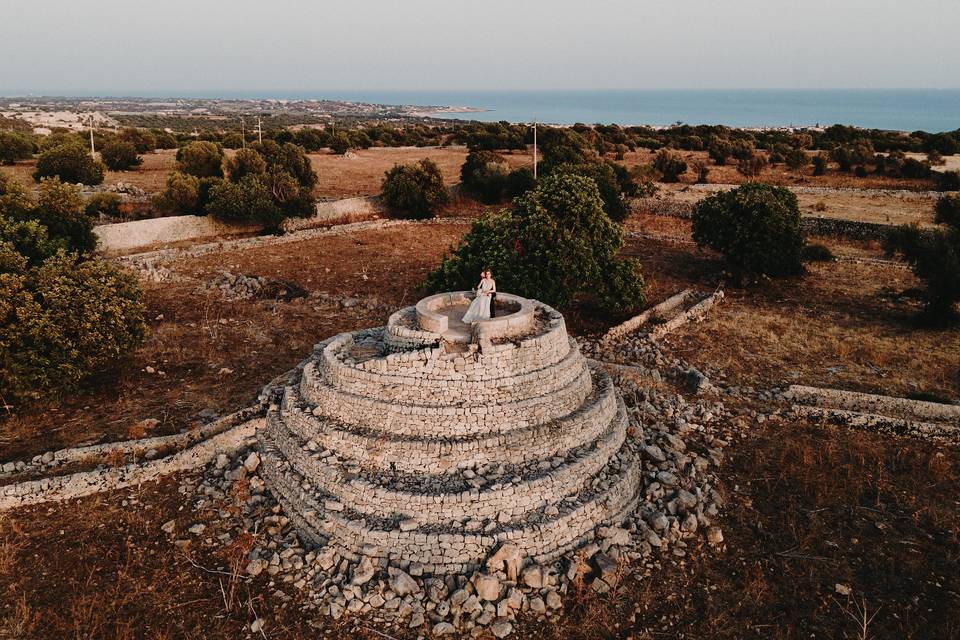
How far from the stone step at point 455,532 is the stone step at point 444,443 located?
941mm

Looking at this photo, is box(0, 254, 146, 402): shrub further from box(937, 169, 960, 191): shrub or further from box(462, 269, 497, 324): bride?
box(937, 169, 960, 191): shrub

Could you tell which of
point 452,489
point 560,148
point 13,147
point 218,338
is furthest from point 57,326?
point 13,147

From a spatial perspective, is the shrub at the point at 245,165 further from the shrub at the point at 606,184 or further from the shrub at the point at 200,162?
the shrub at the point at 606,184

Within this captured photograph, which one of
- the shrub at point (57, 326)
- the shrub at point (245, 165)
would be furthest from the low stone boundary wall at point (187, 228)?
the shrub at point (57, 326)

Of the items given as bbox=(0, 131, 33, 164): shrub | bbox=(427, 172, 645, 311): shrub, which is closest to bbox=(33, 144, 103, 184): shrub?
bbox=(0, 131, 33, 164): shrub

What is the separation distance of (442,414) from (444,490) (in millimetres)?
1388

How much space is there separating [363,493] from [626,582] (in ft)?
15.6

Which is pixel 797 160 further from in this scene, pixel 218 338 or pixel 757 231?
pixel 218 338

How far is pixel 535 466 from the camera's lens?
10.8 meters

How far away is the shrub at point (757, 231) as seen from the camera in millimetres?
25203

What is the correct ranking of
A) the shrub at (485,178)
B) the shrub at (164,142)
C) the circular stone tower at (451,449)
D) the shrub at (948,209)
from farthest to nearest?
1. the shrub at (164,142)
2. the shrub at (485,178)
3. the shrub at (948,209)
4. the circular stone tower at (451,449)

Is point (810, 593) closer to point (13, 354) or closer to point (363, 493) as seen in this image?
point (363, 493)

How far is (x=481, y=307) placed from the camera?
12.9m

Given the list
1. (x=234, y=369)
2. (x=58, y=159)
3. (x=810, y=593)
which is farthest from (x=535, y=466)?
(x=58, y=159)
